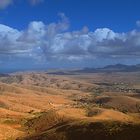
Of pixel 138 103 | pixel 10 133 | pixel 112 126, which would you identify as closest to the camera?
pixel 112 126

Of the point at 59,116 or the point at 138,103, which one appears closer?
the point at 59,116

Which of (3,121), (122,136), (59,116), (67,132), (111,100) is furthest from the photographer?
(111,100)

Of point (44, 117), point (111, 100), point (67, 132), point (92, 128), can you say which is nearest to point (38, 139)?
point (67, 132)

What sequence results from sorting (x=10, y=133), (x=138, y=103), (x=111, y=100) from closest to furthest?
(x=10, y=133)
(x=138, y=103)
(x=111, y=100)

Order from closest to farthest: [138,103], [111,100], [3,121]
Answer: [3,121] → [138,103] → [111,100]

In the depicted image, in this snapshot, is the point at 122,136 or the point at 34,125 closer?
the point at 122,136

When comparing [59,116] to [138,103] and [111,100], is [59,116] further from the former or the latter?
[111,100]

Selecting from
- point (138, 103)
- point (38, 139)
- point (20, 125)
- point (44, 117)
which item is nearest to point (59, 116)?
point (44, 117)

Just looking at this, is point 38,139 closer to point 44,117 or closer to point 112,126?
point 112,126
